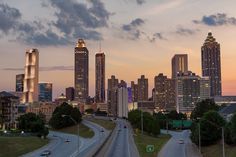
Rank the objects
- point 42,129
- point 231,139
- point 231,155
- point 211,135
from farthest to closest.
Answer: point 42,129, point 211,135, point 231,139, point 231,155

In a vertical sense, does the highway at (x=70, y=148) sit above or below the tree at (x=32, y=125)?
below

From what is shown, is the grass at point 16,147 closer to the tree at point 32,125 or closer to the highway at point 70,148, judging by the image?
the highway at point 70,148

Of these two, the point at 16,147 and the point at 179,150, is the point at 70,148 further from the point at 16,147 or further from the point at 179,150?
the point at 179,150

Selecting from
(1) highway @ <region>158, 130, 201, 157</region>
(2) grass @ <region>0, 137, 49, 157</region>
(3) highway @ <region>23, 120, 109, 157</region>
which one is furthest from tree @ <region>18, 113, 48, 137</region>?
(1) highway @ <region>158, 130, 201, 157</region>

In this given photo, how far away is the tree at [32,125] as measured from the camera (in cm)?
16662

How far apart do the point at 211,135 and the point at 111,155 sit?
29.4 metres

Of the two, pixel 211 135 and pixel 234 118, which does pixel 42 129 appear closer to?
pixel 211 135

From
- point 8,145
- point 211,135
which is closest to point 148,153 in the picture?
point 211,135

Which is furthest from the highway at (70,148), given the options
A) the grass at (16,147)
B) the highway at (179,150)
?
the highway at (179,150)

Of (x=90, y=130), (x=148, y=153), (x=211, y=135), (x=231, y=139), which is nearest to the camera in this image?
(x=231, y=139)

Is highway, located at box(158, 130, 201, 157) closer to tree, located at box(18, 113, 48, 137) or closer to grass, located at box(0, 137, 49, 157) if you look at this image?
grass, located at box(0, 137, 49, 157)

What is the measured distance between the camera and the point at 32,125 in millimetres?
168000

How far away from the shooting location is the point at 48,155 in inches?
3883

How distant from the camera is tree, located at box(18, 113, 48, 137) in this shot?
166625mm
